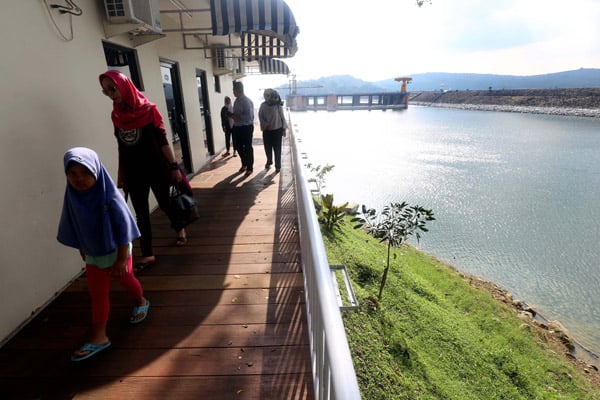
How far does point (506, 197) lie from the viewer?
37.1 ft

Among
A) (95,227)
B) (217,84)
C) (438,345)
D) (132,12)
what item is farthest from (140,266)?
(217,84)

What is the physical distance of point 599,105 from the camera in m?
28.7

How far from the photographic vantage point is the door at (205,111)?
7.25m

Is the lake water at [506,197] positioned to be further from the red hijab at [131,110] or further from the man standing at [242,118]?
the red hijab at [131,110]

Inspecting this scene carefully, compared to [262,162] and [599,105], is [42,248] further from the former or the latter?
[599,105]

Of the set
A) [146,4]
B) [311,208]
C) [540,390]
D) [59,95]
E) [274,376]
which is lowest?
[540,390]

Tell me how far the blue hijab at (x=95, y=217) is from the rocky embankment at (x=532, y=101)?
3895 cm

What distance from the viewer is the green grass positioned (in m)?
3.13

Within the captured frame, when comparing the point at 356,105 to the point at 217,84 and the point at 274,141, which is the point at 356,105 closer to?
the point at 217,84

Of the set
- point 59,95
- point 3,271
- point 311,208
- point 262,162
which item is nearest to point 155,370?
point 3,271

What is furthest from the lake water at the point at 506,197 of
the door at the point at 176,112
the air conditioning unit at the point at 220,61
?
the air conditioning unit at the point at 220,61

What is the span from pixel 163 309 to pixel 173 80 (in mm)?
4592

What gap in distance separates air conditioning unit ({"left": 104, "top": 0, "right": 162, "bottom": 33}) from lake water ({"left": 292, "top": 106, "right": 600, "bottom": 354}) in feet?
11.2

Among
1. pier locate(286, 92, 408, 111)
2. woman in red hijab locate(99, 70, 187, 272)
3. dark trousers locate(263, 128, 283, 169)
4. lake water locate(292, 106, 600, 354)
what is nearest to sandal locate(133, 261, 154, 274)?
woman in red hijab locate(99, 70, 187, 272)
